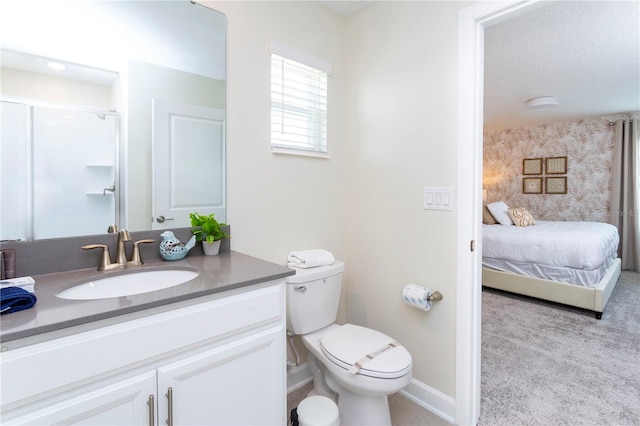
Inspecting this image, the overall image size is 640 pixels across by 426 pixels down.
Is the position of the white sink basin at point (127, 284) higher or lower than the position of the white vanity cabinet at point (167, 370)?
higher

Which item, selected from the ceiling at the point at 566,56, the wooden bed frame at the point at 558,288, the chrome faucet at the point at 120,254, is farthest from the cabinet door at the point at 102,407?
the wooden bed frame at the point at 558,288

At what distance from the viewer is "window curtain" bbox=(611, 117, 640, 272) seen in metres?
4.65

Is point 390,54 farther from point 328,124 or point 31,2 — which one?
point 31,2

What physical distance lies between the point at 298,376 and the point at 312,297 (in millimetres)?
588

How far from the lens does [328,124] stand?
204 centimetres

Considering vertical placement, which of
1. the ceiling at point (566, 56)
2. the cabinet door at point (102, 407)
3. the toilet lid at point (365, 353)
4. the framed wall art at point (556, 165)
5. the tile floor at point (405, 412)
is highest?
the ceiling at point (566, 56)

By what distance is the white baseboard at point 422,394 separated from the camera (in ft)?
5.28

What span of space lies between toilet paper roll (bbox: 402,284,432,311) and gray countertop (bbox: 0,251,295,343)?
0.79 m

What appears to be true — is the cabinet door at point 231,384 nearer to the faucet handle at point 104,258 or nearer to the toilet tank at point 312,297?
the toilet tank at point 312,297

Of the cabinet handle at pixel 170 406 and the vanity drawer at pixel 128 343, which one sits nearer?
the vanity drawer at pixel 128 343

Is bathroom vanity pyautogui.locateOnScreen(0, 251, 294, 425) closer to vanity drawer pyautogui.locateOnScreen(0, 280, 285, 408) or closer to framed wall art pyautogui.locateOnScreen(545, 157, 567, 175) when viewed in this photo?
vanity drawer pyautogui.locateOnScreen(0, 280, 285, 408)

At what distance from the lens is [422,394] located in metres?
1.72

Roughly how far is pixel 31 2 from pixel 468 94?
1.75 m

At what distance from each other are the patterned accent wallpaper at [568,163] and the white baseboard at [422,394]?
5020 millimetres
